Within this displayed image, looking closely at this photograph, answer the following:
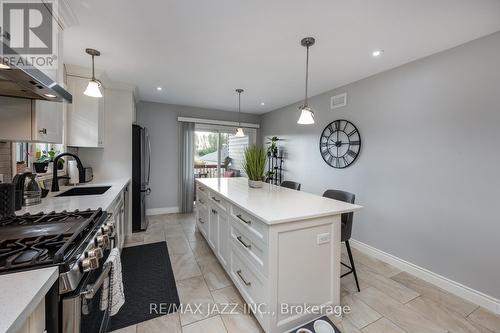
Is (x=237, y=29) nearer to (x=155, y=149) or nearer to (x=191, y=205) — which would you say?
(x=155, y=149)

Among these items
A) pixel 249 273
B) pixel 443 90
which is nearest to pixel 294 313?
pixel 249 273

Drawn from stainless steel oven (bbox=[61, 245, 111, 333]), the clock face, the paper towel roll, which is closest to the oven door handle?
stainless steel oven (bbox=[61, 245, 111, 333])

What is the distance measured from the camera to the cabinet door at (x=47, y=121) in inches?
56.5

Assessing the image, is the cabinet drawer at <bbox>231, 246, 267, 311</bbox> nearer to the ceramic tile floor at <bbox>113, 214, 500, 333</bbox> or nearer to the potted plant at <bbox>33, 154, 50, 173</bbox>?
the ceramic tile floor at <bbox>113, 214, 500, 333</bbox>

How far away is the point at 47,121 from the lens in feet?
5.18

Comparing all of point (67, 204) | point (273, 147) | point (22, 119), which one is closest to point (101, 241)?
point (67, 204)

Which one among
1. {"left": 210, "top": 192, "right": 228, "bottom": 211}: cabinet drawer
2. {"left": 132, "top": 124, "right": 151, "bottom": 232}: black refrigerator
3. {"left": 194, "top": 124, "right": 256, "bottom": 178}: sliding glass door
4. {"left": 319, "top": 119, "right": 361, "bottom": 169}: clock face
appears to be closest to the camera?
{"left": 210, "top": 192, "right": 228, "bottom": 211}: cabinet drawer

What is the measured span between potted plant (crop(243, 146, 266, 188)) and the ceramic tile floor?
111 centimetres

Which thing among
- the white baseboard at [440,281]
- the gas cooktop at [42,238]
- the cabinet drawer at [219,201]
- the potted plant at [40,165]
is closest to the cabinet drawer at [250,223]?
the cabinet drawer at [219,201]

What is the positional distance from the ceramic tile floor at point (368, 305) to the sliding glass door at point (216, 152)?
2.69 meters

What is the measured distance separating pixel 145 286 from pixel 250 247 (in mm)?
1258

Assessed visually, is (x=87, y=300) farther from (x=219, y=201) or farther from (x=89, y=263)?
(x=219, y=201)

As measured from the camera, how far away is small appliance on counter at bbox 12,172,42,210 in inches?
60.0

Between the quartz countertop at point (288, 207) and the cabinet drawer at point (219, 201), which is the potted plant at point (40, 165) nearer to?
the cabinet drawer at point (219, 201)
